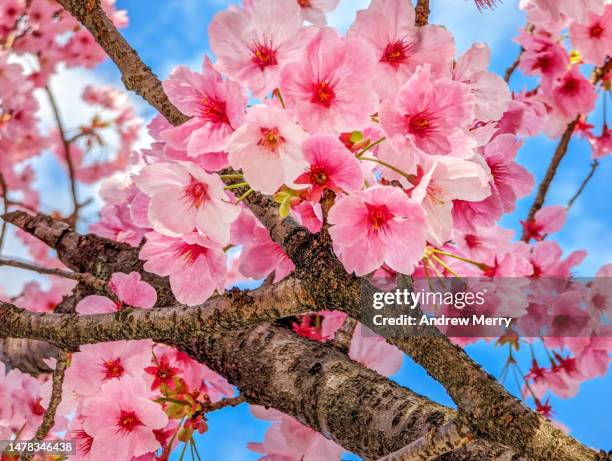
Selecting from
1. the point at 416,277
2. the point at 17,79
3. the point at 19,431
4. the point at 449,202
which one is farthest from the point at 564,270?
the point at 17,79

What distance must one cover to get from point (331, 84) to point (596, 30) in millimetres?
1648

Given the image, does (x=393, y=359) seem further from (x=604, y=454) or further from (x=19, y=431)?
(x=19, y=431)

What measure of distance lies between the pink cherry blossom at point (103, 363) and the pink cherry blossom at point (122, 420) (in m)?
0.05

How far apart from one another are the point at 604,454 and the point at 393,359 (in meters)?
0.61

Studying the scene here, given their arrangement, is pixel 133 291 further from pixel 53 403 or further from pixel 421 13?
pixel 421 13

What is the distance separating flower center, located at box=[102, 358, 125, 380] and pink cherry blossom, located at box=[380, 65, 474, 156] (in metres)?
0.70

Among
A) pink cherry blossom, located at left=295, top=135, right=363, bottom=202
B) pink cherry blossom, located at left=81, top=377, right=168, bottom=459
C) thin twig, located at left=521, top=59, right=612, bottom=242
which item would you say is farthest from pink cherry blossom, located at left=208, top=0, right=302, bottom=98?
thin twig, located at left=521, top=59, right=612, bottom=242

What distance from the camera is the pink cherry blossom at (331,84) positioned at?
0.83 metres

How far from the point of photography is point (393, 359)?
4.55ft

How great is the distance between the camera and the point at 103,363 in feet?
4.00

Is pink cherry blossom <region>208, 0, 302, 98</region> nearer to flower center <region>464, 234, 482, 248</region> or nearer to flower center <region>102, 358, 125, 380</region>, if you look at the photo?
flower center <region>102, 358, 125, 380</region>

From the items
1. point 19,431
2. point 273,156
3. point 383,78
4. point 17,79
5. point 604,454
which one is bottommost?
point 604,454

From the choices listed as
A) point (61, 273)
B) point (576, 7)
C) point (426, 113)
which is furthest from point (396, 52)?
point (61, 273)

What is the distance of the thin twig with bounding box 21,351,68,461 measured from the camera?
1234mm
